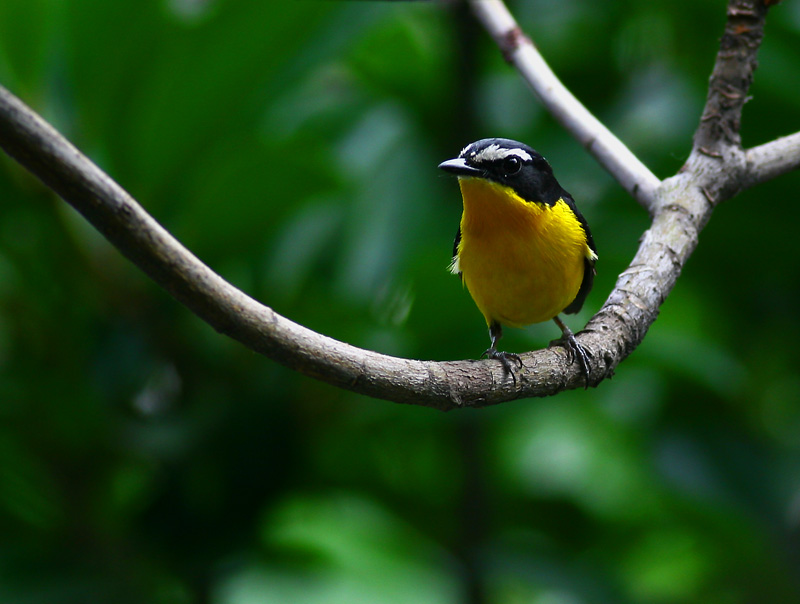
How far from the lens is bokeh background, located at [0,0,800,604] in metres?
2.95

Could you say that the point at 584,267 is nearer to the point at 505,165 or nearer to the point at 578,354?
the point at 505,165

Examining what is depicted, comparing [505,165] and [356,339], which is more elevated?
[356,339]

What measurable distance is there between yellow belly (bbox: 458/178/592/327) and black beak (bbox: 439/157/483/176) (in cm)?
13

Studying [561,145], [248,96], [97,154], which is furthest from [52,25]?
[561,145]

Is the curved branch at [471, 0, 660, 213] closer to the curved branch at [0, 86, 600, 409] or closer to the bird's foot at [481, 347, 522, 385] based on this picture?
the bird's foot at [481, 347, 522, 385]

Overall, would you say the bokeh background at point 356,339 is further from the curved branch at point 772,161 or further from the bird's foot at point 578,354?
the bird's foot at point 578,354

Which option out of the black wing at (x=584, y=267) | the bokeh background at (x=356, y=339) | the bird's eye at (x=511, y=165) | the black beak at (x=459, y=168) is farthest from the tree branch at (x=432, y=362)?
the bokeh background at (x=356, y=339)

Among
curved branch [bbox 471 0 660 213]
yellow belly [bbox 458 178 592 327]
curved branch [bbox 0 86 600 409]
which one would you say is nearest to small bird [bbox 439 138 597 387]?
yellow belly [bbox 458 178 592 327]

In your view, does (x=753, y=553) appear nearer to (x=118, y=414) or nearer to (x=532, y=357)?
(x=532, y=357)

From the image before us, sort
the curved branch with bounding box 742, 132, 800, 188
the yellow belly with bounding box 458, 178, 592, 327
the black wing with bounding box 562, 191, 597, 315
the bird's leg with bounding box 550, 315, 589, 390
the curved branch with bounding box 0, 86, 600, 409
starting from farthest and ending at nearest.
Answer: the black wing with bounding box 562, 191, 597, 315
the yellow belly with bounding box 458, 178, 592, 327
the curved branch with bounding box 742, 132, 800, 188
the bird's leg with bounding box 550, 315, 589, 390
the curved branch with bounding box 0, 86, 600, 409

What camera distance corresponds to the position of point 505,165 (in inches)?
82.5

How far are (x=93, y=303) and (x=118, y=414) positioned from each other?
1.49 feet

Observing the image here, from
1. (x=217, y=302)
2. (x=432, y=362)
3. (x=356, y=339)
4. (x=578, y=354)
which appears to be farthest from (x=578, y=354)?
(x=356, y=339)

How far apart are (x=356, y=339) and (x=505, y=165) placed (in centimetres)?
123
